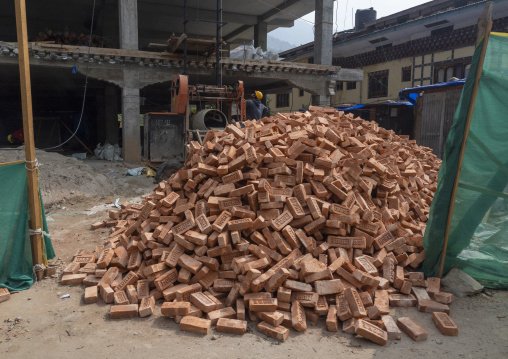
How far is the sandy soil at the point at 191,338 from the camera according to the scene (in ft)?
11.0

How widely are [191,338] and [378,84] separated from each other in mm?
19702

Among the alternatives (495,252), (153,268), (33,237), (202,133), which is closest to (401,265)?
(495,252)

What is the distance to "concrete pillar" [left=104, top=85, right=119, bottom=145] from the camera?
18.5 meters

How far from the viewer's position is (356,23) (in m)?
26.1

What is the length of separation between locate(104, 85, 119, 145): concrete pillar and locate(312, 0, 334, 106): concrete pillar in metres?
9.55

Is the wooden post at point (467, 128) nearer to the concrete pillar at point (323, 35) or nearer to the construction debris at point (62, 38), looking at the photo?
the concrete pillar at point (323, 35)

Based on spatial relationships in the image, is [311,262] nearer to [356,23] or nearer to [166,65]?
[166,65]

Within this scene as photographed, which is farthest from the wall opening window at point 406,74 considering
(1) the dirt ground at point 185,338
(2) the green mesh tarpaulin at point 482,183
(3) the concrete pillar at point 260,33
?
(1) the dirt ground at point 185,338

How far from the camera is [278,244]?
4379 millimetres

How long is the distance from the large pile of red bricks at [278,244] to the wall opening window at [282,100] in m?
22.9

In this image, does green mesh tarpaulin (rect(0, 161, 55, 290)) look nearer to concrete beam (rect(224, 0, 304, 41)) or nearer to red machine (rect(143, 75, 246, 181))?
red machine (rect(143, 75, 246, 181))

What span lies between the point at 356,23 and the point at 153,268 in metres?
25.9

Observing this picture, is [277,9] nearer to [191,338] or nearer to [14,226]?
[14,226]

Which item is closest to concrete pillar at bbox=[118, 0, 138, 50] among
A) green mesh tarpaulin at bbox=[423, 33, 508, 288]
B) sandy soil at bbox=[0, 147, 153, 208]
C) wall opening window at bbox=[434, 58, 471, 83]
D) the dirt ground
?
sandy soil at bbox=[0, 147, 153, 208]
